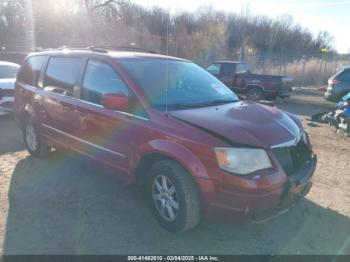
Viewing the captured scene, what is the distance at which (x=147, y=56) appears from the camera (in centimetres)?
425

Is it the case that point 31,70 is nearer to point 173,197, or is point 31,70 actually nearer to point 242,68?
point 173,197

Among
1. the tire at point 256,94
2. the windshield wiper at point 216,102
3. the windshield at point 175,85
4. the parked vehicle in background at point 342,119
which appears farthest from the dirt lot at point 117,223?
the tire at point 256,94

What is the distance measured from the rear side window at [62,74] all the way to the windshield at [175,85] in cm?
92

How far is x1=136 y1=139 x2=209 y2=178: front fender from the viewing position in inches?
116

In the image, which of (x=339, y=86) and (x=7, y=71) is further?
(x=339, y=86)

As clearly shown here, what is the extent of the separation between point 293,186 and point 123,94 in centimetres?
200

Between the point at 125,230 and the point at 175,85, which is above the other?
the point at 175,85

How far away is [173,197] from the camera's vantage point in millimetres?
3270

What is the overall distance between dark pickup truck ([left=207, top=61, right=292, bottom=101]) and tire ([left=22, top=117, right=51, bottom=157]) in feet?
29.2

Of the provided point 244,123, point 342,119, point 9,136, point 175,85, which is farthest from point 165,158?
point 342,119

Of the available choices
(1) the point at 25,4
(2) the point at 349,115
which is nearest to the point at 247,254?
(2) the point at 349,115

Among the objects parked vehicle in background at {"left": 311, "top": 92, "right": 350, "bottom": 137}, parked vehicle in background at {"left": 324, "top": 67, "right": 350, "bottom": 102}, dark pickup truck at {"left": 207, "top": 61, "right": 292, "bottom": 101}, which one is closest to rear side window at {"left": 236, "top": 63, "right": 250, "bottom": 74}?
dark pickup truck at {"left": 207, "top": 61, "right": 292, "bottom": 101}

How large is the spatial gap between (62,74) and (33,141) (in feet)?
5.30

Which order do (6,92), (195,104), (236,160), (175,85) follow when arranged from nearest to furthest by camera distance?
1. (236,160)
2. (195,104)
3. (175,85)
4. (6,92)
